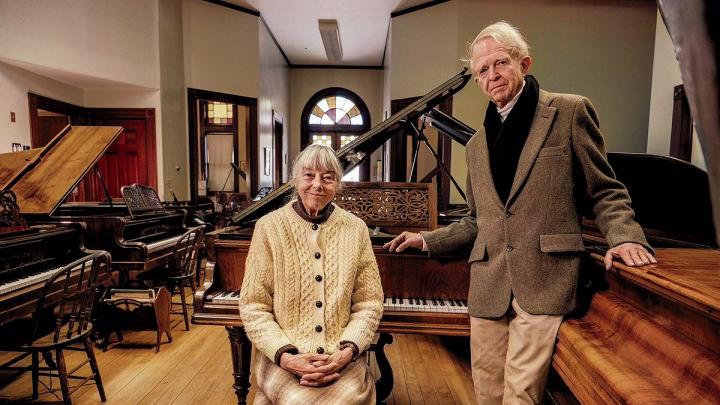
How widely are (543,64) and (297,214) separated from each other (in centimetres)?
501

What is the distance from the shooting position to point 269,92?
26.1ft

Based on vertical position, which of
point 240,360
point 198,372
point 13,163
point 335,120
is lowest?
point 198,372

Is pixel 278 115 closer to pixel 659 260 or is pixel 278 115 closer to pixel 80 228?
pixel 80 228

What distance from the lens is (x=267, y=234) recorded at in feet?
5.49

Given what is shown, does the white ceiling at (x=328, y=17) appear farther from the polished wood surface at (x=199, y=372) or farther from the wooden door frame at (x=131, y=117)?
the polished wood surface at (x=199, y=372)

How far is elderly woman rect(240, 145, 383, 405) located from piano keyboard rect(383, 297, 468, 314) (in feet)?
0.93

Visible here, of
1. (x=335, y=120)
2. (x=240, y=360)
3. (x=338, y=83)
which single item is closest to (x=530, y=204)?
(x=240, y=360)

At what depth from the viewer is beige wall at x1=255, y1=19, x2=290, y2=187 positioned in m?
7.28

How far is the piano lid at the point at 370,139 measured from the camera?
7.72 ft

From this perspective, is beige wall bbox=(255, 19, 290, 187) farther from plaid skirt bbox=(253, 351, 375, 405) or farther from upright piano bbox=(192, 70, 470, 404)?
plaid skirt bbox=(253, 351, 375, 405)

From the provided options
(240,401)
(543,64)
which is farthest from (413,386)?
(543,64)

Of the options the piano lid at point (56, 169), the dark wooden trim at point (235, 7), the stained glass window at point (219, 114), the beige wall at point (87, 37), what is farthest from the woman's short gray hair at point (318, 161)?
the stained glass window at point (219, 114)

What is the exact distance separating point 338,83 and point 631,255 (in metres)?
9.62

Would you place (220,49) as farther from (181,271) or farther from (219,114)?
(181,271)
